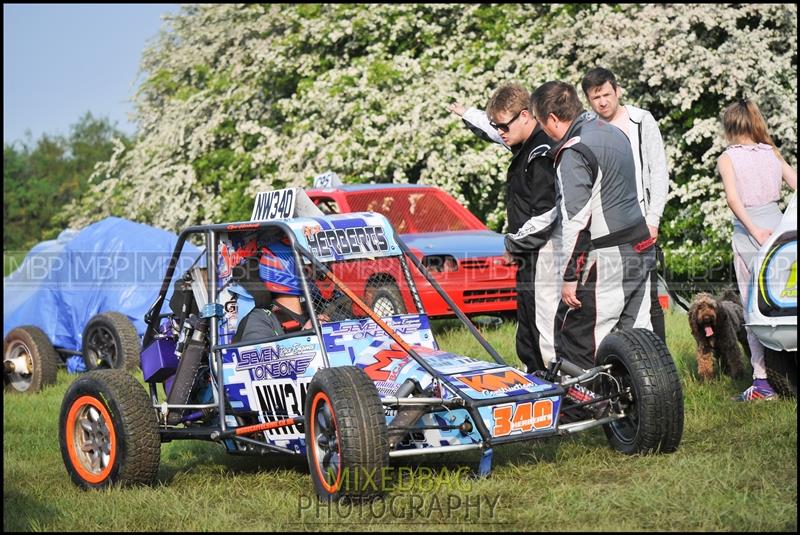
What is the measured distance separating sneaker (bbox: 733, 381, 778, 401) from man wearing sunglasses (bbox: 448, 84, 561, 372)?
4.52 feet

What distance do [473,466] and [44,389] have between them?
6508 mm

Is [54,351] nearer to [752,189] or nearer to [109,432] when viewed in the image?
[109,432]

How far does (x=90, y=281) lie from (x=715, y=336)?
7247 millimetres

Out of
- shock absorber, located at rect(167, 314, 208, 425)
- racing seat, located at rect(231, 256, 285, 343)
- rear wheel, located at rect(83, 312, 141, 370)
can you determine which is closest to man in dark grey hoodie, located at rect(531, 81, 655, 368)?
racing seat, located at rect(231, 256, 285, 343)

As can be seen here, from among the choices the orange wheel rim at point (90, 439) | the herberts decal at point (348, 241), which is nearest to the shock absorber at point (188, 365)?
the orange wheel rim at point (90, 439)

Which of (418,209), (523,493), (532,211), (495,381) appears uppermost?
(418,209)

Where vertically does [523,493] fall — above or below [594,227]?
below

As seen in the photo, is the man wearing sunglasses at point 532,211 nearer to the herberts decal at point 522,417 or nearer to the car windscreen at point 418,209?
the herberts decal at point 522,417

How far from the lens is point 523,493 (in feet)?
16.8

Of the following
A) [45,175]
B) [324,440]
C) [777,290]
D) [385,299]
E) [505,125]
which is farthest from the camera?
[45,175]

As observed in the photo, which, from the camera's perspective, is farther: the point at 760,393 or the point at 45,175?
the point at 45,175

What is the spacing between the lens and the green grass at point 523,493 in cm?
461

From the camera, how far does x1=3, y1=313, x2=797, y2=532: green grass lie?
4605mm
